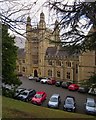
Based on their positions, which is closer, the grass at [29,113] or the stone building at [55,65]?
the grass at [29,113]

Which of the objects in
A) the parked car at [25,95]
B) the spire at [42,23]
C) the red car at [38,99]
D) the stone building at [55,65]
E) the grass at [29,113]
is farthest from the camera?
the stone building at [55,65]

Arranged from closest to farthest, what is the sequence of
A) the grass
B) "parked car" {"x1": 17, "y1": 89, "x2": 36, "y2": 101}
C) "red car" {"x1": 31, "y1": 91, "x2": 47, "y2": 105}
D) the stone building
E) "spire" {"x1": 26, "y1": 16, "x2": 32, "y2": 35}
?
1. "spire" {"x1": 26, "y1": 16, "x2": 32, "y2": 35}
2. the grass
3. "red car" {"x1": 31, "y1": 91, "x2": 47, "y2": 105}
4. "parked car" {"x1": 17, "y1": 89, "x2": 36, "y2": 101}
5. the stone building

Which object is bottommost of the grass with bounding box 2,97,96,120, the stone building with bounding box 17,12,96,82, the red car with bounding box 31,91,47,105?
the red car with bounding box 31,91,47,105

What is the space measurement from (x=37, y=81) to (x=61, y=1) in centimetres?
2881

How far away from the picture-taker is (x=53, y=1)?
5.85 m

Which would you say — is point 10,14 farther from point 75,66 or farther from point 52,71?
point 52,71

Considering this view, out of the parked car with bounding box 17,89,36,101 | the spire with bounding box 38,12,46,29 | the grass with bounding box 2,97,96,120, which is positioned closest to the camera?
the spire with bounding box 38,12,46,29

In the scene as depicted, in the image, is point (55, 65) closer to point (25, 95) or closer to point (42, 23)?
point (25, 95)

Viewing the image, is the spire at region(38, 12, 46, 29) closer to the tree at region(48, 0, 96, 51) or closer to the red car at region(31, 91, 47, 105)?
the tree at region(48, 0, 96, 51)

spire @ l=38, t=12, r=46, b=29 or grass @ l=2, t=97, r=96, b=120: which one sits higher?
spire @ l=38, t=12, r=46, b=29

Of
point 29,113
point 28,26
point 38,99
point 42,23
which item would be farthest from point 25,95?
point 28,26

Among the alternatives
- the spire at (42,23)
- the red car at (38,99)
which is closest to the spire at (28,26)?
the spire at (42,23)

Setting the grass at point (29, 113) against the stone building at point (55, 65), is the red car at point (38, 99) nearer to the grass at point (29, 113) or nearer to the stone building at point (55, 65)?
the stone building at point (55, 65)

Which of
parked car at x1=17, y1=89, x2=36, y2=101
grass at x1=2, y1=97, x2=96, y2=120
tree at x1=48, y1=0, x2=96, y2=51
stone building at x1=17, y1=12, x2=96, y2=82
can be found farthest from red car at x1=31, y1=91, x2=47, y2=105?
tree at x1=48, y1=0, x2=96, y2=51
